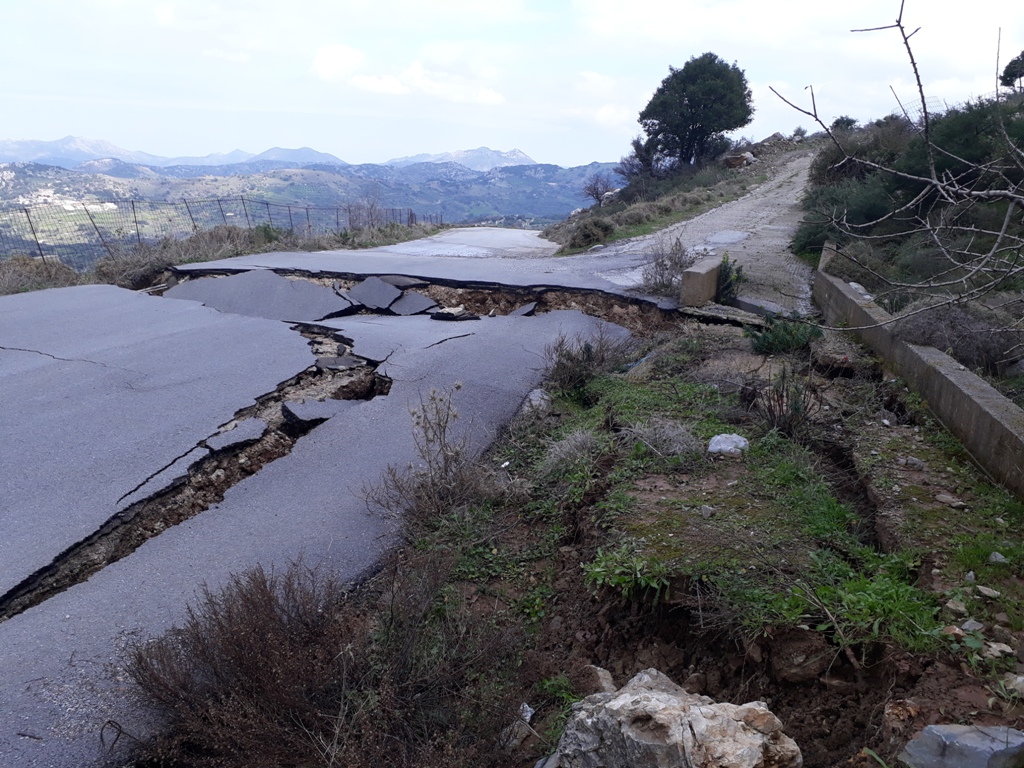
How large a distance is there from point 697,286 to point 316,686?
7782 millimetres

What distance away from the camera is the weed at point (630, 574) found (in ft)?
11.1

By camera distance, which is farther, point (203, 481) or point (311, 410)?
point (311, 410)

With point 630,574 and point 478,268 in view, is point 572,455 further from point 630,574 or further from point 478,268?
point 478,268

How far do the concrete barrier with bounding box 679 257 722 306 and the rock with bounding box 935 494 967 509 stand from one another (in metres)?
5.59

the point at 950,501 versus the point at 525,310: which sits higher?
the point at 525,310

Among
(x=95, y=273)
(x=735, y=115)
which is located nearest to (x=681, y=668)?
(x=95, y=273)

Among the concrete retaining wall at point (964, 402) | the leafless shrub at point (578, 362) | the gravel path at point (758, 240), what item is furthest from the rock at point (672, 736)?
the gravel path at point (758, 240)

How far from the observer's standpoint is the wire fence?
1501 centimetres

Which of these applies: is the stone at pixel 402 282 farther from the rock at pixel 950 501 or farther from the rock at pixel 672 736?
the rock at pixel 672 736

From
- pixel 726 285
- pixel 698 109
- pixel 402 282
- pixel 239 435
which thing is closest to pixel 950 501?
pixel 239 435

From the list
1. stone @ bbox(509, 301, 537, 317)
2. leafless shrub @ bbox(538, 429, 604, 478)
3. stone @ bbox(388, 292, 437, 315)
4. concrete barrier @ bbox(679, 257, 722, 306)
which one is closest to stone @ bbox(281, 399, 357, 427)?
leafless shrub @ bbox(538, 429, 604, 478)

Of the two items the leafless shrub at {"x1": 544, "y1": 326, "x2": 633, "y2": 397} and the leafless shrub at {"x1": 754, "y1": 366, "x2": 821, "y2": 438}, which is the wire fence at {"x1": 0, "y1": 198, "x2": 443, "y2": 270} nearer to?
the leafless shrub at {"x1": 544, "y1": 326, "x2": 633, "y2": 397}

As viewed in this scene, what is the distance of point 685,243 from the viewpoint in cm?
1454

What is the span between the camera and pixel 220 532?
159 inches
